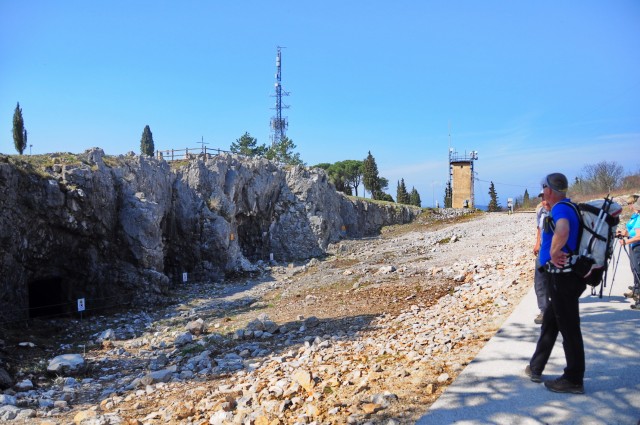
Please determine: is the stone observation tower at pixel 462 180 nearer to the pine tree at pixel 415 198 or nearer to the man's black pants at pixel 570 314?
the pine tree at pixel 415 198

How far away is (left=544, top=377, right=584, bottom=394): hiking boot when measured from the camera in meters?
4.08

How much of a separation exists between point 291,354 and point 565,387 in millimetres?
4927

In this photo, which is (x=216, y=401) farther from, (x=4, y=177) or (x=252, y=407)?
(x=4, y=177)

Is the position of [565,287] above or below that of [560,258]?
below

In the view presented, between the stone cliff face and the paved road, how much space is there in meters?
15.0

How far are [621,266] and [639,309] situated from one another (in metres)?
4.25

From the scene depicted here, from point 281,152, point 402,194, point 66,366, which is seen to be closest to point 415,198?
point 402,194

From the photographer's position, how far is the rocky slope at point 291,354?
16.2 feet

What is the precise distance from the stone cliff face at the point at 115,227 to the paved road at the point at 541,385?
49.2 feet

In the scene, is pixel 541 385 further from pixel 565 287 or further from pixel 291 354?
pixel 291 354

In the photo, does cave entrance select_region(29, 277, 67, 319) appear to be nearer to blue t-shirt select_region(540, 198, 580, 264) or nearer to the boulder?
the boulder

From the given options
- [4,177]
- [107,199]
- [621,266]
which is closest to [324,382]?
[621,266]

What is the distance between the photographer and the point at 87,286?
1841cm

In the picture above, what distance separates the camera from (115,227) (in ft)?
66.4
